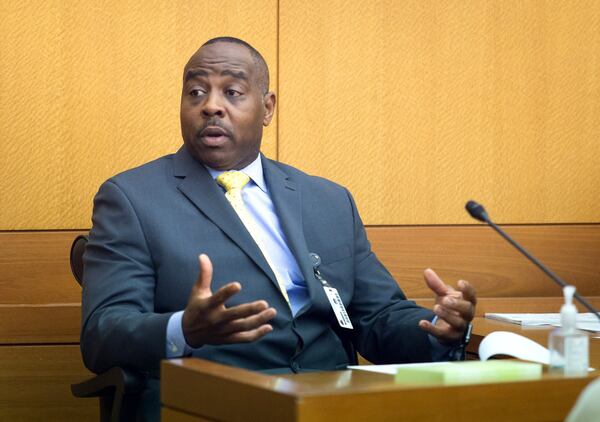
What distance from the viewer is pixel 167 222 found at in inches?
104

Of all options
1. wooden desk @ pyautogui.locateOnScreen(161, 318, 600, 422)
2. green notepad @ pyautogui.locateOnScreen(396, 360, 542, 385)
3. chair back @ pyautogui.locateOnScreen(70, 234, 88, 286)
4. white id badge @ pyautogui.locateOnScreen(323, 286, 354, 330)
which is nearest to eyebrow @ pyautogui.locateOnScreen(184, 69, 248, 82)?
chair back @ pyautogui.locateOnScreen(70, 234, 88, 286)

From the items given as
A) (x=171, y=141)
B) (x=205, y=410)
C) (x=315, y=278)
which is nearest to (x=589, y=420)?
(x=205, y=410)

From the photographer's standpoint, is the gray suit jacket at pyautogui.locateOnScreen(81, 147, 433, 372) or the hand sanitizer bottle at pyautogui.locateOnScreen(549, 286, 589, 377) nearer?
the hand sanitizer bottle at pyautogui.locateOnScreen(549, 286, 589, 377)

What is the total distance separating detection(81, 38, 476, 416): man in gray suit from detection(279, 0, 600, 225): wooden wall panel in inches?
22.1

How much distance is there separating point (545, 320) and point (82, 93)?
167cm

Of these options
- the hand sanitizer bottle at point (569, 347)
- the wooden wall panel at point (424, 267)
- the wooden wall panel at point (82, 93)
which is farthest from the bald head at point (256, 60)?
the hand sanitizer bottle at point (569, 347)

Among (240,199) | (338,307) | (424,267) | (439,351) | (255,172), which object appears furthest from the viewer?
(424,267)

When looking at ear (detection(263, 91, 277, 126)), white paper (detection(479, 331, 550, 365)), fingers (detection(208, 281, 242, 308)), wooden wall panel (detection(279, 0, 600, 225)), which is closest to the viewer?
fingers (detection(208, 281, 242, 308))

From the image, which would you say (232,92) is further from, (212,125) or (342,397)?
(342,397)

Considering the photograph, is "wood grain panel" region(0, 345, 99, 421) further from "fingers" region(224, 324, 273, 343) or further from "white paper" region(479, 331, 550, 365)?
"white paper" region(479, 331, 550, 365)

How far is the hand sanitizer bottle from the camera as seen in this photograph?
5.90 feet

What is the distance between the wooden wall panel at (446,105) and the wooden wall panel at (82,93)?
392 mm

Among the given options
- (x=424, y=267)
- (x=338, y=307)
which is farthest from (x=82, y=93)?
(x=424, y=267)

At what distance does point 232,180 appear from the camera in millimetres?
2826
